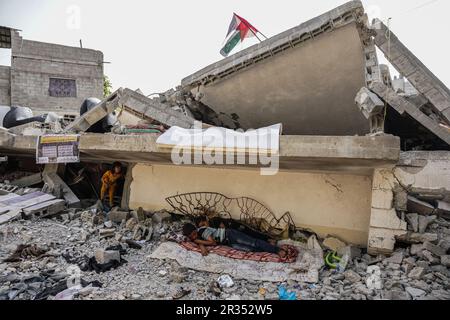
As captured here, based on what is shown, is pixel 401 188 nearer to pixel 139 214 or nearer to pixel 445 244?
pixel 445 244

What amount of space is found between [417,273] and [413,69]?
11.4 ft

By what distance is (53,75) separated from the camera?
16844mm

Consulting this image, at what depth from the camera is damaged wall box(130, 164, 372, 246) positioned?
558 cm

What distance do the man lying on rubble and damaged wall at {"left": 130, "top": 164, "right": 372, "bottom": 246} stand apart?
3.22 feet

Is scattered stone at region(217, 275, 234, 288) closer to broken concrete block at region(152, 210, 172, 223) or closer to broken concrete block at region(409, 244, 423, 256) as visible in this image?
broken concrete block at region(409, 244, 423, 256)

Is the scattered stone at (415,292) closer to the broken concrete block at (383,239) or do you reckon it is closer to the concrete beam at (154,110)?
the broken concrete block at (383,239)

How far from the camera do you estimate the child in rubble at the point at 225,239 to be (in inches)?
214

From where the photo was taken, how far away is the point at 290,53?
20.2 feet

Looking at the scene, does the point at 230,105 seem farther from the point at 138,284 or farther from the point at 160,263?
the point at 138,284

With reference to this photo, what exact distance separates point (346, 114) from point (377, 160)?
3.37 m

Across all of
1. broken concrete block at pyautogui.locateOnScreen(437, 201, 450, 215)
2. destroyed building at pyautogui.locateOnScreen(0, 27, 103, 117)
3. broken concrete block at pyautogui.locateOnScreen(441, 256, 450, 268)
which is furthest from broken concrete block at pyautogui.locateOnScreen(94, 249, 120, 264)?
destroyed building at pyautogui.locateOnScreen(0, 27, 103, 117)

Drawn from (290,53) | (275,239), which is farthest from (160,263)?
(290,53)

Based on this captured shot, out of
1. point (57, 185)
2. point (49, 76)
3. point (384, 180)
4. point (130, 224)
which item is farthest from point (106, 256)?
point (49, 76)

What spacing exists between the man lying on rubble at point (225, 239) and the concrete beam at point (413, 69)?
145 inches
